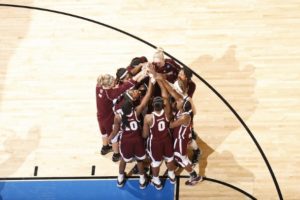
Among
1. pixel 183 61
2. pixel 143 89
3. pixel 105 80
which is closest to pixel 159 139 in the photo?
pixel 143 89

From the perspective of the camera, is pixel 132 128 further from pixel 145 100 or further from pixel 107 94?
pixel 107 94

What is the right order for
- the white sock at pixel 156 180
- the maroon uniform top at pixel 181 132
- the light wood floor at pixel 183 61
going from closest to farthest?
the maroon uniform top at pixel 181 132 < the white sock at pixel 156 180 < the light wood floor at pixel 183 61

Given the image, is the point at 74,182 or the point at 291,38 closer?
the point at 74,182

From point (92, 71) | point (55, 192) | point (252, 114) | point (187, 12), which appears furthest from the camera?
point (187, 12)

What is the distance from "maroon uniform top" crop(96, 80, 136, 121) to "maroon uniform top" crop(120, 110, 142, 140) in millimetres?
361

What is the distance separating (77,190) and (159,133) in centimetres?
147

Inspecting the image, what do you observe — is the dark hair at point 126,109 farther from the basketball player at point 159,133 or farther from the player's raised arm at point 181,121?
the player's raised arm at point 181,121

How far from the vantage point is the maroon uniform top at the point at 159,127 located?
15.8ft

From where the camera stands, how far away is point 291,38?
684cm

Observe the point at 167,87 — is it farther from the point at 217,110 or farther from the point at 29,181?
the point at 29,181

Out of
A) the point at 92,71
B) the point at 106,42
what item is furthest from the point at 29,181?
the point at 106,42

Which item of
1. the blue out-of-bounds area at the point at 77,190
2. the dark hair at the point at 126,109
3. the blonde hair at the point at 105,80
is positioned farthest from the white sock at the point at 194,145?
the blonde hair at the point at 105,80

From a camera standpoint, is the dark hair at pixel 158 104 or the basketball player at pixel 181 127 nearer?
the dark hair at pixel 158 104

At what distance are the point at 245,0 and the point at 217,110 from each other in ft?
7.04
